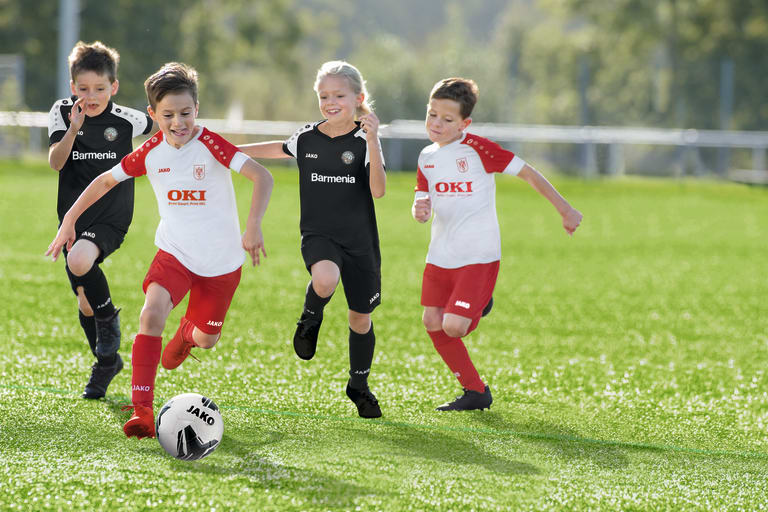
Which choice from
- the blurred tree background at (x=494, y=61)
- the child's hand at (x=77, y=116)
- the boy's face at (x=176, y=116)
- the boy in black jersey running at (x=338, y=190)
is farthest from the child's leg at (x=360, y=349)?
the blurred tree background at (x=494, y=61)

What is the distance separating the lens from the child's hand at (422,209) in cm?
542

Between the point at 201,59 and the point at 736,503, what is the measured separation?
48602 millimetres

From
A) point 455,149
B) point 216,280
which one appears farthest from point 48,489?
point 455,149

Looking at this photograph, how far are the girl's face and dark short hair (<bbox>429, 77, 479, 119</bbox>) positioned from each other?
17.1 inches

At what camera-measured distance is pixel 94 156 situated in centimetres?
590

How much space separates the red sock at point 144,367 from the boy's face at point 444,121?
1.80 metres

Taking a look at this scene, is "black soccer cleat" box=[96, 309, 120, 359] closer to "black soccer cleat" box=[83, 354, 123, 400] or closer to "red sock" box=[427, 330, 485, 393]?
"black soccer cleat" box=[83, 354, 123, 400]

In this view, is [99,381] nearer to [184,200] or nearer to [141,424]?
[141,424]

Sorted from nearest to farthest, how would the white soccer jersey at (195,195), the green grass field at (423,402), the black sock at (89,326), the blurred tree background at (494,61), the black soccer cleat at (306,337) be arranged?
the green grass field at (423,402), the white soccer jersey at (195,195), the black soccer cleat at (306,337), the black sock at (89,326), the blurred tree background at (494,61)

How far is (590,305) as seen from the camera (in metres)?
10.4

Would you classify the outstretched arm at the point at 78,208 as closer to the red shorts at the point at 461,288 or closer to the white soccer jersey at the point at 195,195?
the white soccer jersey at the point at 195,195

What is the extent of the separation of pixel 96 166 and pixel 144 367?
4.84 ft

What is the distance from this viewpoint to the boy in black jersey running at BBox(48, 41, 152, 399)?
18.9ft

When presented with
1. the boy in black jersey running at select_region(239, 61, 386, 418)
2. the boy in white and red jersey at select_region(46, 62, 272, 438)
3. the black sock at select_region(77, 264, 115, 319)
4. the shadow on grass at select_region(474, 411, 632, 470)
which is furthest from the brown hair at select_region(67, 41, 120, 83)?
the shadow on grass at select_region(474, 411, 632, 470)
